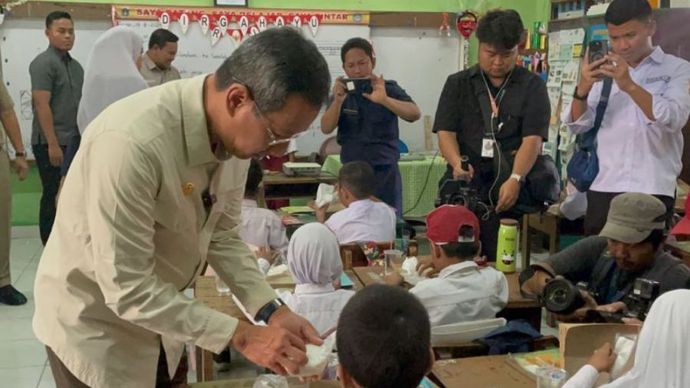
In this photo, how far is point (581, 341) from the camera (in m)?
1.91

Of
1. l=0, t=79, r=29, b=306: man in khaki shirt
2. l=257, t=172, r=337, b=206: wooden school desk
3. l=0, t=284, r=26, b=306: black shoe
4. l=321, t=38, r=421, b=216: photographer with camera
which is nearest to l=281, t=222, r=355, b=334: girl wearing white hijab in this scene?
l=321, t=38, r=421, b=216: photographer with camera

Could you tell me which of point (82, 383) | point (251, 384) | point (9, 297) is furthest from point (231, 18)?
point (82, 383)

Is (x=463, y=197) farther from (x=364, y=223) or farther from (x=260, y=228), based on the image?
(x=260, y=228)

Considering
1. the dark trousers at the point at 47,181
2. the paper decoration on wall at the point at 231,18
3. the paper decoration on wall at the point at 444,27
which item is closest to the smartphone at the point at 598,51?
the paper decoration on wall at the point at 231,18

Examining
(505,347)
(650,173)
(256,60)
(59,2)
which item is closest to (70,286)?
(256,60)

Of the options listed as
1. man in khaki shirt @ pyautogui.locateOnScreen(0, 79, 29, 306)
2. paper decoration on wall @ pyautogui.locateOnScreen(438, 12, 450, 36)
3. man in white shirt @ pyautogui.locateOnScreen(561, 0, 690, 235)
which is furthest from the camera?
paper decoration on wall @ pyautogui.locateOnScreen(438, 12, 450, 36)

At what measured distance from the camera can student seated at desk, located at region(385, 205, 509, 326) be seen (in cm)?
244

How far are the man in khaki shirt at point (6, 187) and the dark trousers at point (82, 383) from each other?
2687 millimetres

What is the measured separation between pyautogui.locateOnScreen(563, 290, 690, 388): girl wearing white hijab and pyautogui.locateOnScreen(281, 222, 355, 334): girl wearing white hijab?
41.6 inches

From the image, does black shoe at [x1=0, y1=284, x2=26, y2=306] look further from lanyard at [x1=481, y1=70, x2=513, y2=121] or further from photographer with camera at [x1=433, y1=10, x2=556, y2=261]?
lanyard at [x1=481, y1=70, x2=513, y2=121]

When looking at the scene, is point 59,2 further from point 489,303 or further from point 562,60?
point 489,303

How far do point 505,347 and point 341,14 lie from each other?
16.9ft

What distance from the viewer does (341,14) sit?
688 centimetres

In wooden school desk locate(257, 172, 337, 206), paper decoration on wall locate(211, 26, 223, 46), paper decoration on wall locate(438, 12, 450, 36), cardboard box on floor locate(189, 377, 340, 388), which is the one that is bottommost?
wooden school desk locate(257, 172, 337, 206)
